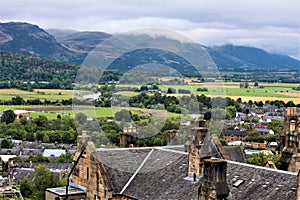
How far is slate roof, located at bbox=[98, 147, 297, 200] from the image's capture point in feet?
96.4

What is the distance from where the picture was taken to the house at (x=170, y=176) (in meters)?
28.4

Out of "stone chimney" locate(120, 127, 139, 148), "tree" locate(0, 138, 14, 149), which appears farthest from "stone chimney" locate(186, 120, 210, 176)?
"tree" locate(0, 138, 14, 149)

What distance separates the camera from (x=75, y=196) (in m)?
39.3

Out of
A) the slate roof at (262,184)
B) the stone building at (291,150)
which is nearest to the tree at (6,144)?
the stone building at (291,150)

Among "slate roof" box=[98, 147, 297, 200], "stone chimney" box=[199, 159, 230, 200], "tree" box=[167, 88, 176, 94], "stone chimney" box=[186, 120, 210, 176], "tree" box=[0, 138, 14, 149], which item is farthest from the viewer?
"tree" box=[0, 138, 14, 149]

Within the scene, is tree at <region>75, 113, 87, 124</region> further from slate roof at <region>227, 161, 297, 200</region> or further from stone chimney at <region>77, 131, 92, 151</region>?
slate roof at <region>227, 161, 297, 200</region>

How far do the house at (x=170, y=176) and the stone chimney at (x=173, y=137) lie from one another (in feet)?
12.8

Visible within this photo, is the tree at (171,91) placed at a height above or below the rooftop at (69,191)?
above

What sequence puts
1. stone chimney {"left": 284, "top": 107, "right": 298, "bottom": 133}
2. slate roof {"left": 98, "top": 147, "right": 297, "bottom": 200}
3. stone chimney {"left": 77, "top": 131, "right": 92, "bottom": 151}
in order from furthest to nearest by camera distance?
stone chimney {"left": 77, "top": 131, "right": 92, "bottom": 151}, stone chimney {"left": 284, "top": 107, "right": 298, "bottom": 133}, slate roof {"left": 98, "top": 147, "right": 297, "bottom": 200}

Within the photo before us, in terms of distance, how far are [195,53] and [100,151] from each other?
31.7ft

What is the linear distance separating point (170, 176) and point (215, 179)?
879cm

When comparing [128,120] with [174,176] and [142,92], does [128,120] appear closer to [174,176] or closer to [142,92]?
[142,92]

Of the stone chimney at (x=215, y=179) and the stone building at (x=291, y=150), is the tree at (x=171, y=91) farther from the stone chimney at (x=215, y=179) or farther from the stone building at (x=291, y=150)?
the stone chimney at (x=215, y=179)

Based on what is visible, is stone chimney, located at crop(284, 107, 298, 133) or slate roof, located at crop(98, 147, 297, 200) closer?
slate roof, located at crop(98, 147, 297, 200)
